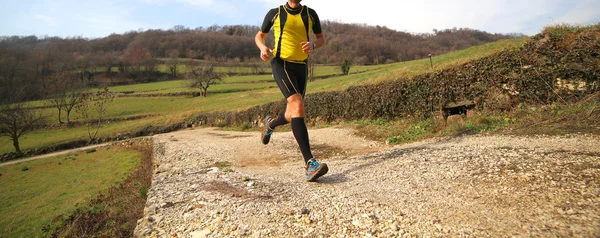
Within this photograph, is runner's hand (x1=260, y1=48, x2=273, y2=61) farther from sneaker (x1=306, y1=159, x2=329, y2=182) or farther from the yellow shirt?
sneaker (x1=306, y1=159, x2=329, y2=182)

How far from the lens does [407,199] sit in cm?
312

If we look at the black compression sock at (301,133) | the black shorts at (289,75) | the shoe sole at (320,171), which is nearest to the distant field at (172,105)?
the black shorts at (289,75)

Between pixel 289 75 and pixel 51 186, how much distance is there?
19695mm

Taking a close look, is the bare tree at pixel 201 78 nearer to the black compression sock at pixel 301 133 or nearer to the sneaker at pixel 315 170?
the black compression sock at pixel 301 133

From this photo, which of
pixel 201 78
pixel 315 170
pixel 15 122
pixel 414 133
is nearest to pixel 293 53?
pixel 315 170

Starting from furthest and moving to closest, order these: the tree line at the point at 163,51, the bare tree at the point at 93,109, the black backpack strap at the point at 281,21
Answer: the tree line at the point at 163,51
the bare tree at the point at 93,109
the black backpack strap at the point at 281,21

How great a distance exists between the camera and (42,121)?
130 feet

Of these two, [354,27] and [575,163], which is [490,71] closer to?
[575,163]

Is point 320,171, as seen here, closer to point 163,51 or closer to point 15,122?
point 15,122

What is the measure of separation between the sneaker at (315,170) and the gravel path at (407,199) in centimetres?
11

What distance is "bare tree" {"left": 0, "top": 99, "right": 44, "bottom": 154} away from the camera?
32.9 m

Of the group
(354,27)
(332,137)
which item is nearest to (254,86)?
(332,137)

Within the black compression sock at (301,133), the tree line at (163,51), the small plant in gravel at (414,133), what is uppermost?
the tree line at (163,51)

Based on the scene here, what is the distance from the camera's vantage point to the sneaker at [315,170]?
13.1 feet
